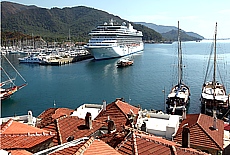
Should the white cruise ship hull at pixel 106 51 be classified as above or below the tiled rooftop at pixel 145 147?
above

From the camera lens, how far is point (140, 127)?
14.6 metres

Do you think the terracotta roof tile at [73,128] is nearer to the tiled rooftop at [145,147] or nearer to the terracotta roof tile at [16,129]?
the terracotta roof tile at [16,129]

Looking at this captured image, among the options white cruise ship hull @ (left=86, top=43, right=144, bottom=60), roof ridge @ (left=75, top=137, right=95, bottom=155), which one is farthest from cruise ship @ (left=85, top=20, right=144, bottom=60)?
roof ridge @ (left=75, top=137, right=95, bottom=155)

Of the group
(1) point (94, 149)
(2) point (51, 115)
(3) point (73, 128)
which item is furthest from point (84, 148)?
(2) point (51, 115)

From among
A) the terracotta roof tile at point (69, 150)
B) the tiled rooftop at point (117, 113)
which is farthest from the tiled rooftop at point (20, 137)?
the tiled rooftop at point (117, 113)

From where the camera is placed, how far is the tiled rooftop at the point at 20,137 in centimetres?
996

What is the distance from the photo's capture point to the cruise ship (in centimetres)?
9306

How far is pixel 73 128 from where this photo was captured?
42.9 ft

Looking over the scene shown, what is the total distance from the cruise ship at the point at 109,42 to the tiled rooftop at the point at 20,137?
80.5 meters

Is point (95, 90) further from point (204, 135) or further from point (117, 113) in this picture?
point (204, 135)

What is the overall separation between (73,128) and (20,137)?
3.13 m

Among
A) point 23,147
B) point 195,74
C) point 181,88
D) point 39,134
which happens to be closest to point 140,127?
point 39,134

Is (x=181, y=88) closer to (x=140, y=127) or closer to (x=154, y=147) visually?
(x=140, y=127)

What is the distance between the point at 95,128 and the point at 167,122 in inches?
222
